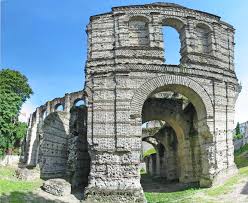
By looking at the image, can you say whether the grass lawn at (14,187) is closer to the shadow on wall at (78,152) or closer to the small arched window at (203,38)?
the shadow on wall at (78,152)

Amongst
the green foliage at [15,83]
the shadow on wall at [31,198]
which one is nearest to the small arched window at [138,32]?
the shadow on wall at [31,198]

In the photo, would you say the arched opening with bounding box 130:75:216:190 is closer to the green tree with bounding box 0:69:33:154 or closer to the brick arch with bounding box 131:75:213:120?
the brick arch with bounding box 131:75:213:120

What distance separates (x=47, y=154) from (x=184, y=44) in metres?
11.3

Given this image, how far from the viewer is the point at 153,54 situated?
12891mm

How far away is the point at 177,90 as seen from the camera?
13.3m

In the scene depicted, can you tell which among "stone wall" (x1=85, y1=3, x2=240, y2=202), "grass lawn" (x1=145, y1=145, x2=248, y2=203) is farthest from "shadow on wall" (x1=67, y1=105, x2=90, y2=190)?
"grass lawn" (x1=145, y1=145, x2=248, y2=203)

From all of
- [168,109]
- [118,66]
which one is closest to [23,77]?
[168,109]

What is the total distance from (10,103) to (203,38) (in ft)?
58.6

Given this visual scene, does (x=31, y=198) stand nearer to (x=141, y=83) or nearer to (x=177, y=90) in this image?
(x=141, y=83)

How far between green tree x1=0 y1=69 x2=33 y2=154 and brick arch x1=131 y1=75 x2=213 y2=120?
616 inches

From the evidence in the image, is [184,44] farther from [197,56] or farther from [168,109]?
[168,109]

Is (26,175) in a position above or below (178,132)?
below

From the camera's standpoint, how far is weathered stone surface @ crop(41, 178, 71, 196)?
1200cm

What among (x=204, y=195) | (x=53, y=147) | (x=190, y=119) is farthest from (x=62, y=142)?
(x=204, y=195)
